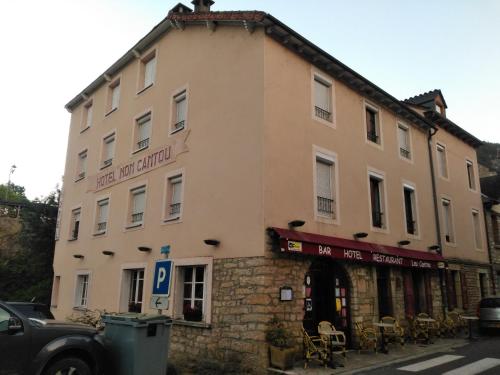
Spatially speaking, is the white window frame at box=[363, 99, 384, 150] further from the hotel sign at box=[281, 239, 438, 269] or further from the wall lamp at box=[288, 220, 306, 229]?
the wall lamp at box=[288, 220, 306, 229]

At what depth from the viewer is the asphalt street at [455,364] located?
794 centimetres

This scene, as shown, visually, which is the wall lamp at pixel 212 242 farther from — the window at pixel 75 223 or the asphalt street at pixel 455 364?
the window at pixel 75 223

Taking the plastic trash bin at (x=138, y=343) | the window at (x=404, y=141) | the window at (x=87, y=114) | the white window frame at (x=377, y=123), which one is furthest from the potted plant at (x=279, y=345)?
the window at (x=87, y=114)

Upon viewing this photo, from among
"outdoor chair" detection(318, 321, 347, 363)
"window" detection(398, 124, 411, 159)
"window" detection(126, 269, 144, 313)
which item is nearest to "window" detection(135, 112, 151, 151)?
"window" detection(126, 269, 144, 313)

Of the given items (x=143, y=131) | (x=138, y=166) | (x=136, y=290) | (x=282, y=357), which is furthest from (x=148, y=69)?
(x=282, y=357)

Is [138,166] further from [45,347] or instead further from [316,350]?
[45,347]

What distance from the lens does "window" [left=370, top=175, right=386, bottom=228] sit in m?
12.6

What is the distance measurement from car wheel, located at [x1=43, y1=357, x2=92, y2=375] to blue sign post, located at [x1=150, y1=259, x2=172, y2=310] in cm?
124

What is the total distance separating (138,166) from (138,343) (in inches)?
317

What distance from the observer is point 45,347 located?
5582mm

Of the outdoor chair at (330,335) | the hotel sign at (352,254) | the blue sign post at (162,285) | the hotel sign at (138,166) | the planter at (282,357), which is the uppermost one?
the hotel sign at (138,166)

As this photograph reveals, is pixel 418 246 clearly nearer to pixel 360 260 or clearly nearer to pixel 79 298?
pixel 360 260

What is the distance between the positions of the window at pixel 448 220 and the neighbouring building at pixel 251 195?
5 centimetres

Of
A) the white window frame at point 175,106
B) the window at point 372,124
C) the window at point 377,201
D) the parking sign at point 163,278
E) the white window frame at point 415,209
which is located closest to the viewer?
the parking sign at point 163,278
